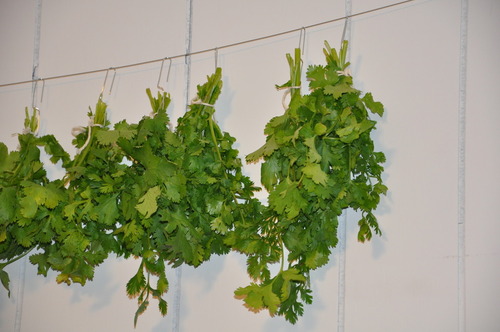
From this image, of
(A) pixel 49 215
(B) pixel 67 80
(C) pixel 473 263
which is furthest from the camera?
(B) pixel 67 80

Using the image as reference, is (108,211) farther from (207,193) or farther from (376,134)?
(376,134)

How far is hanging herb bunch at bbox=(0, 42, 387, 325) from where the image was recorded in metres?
1.10

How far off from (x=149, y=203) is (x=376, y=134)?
1.59 feet

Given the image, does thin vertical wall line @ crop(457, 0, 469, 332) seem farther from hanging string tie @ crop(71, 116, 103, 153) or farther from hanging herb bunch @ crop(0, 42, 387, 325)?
hanging string tie @ crop(71, 116, 103, 153)

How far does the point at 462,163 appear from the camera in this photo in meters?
1.09

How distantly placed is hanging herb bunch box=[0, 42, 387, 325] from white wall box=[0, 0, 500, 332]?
0.07 m

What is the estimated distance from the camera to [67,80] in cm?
157

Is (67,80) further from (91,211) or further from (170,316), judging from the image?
(170,316)

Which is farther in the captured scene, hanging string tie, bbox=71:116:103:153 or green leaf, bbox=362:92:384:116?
hanging string tie, bbox=71:116:103:153

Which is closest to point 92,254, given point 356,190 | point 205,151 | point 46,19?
point 205,151

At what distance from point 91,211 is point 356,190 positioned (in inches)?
22.1

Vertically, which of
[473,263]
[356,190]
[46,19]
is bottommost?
[473,263]

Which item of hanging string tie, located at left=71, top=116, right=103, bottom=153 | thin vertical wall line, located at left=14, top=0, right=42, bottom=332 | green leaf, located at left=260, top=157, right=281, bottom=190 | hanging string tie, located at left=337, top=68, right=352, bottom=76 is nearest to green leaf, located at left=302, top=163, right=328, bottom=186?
green leaf, located at left=260, top=157, right=281, bottom=190

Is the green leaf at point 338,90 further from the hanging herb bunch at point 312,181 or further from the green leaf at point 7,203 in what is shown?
the green leaf at point 7,203
